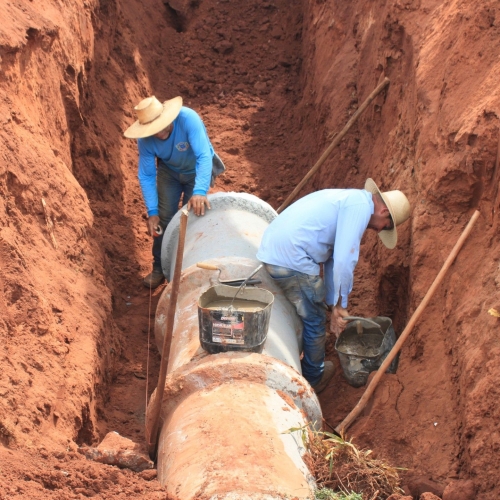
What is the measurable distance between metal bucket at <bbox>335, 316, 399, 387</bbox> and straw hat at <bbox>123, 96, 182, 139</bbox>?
260 centimetres

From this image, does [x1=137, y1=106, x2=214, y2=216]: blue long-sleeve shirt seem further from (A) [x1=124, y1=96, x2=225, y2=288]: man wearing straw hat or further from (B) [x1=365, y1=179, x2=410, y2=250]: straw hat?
(B) [x1=365, y1=179, x2=410, y2=250]: straw hat

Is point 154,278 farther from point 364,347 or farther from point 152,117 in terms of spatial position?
point 364,347

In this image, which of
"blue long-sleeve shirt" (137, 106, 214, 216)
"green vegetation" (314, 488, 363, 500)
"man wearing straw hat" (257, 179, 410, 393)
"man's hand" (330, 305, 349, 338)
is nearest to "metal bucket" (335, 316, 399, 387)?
"man's hand" (330, 305, 349, 338)

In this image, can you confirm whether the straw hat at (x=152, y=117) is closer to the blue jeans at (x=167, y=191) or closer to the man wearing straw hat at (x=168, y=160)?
the man wearing straw hat at (x=168, y=160)

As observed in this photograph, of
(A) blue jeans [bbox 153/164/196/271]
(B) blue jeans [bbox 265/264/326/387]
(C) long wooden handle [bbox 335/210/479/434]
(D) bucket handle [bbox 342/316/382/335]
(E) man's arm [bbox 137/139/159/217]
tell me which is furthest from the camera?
(A) blue jeans [bbox 153/164/196/271]

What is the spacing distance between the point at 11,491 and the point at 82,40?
6.19 m

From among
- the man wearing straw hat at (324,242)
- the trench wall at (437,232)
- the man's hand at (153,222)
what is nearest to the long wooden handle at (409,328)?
the trench wall at (437,232)

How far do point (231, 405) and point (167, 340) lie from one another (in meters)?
0.65

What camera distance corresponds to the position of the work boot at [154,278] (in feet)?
25.8

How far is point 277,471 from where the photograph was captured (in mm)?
4047

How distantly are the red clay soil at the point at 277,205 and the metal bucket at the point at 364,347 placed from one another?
19 centimetres

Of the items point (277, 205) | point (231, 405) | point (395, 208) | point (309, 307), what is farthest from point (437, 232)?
point (277, 205)

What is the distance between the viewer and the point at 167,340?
14.0 feet

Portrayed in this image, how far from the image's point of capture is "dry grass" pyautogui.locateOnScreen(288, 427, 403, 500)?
448 centimetres
